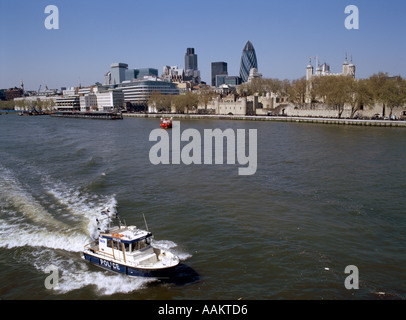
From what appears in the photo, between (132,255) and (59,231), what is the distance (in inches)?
282

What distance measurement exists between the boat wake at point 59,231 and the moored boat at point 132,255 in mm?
469

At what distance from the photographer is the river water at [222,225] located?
14266 millimetres

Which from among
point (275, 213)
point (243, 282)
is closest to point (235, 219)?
point (275, 213)

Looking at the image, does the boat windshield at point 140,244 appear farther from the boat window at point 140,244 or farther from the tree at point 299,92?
Answer: the tree at point 299,92

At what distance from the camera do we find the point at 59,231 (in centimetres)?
1972

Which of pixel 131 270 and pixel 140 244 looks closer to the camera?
pixel 131 270

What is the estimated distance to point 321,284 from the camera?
1407cm

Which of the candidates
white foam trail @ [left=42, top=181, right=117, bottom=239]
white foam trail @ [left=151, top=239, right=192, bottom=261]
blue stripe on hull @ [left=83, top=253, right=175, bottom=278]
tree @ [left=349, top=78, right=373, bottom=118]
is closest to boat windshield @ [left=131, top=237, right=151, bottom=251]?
blue stripe on hull @ [left=83, top=253, right=175, bottom=278]

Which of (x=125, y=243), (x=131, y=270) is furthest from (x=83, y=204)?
(x=131, y=270)

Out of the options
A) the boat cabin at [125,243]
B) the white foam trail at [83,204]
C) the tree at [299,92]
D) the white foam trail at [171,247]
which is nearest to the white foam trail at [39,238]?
the white foam trail at [83,204]

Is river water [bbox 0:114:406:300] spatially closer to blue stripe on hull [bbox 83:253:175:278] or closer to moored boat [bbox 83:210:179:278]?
blue stripe on hull [bbox 83:253:175:278]

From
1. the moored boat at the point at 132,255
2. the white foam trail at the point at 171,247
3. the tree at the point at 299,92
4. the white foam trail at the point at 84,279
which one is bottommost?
the white foam trail at the point at 84,279

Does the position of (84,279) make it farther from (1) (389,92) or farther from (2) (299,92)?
(2) (299,92)
